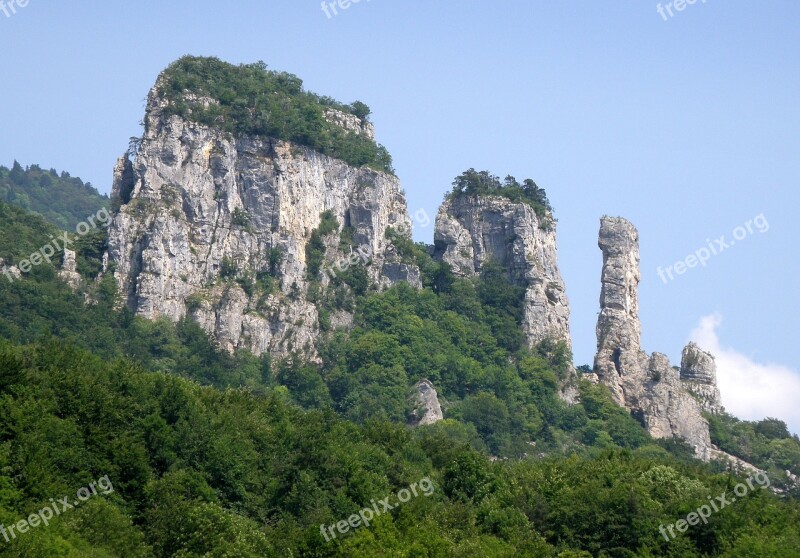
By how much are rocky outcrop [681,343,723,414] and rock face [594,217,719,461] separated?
6 cm

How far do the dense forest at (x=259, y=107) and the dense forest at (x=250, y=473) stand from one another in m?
12.4

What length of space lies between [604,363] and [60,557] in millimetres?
69488

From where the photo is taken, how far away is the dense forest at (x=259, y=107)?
123750mm

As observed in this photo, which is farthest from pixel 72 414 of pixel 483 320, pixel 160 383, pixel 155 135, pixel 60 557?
pixel 483 320

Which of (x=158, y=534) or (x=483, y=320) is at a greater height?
(x=483, y=320)

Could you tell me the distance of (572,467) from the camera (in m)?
88.1

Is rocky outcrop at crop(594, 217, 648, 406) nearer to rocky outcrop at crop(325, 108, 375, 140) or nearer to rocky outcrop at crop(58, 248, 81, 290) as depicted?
rocky outcrop at crop(325, 108, 375, 140)

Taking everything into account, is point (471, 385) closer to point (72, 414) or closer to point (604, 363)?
point (604, 363)

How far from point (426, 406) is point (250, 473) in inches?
1611
